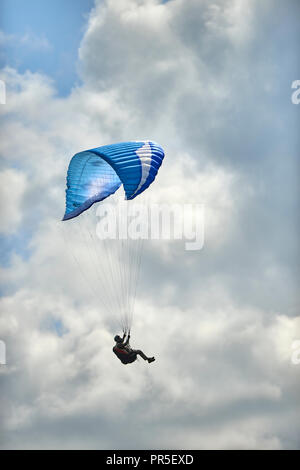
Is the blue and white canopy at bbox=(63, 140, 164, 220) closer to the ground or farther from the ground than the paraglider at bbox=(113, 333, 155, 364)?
farther from the ground

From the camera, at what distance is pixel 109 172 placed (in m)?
39.8

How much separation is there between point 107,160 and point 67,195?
11.3 ft

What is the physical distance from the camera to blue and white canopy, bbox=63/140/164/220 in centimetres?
3738

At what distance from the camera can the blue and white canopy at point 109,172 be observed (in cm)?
3738

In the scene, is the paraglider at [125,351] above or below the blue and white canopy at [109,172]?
below

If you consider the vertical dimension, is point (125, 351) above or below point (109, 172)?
below

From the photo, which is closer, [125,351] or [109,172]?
[125,351]

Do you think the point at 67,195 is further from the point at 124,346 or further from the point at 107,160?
the point at 124,346
